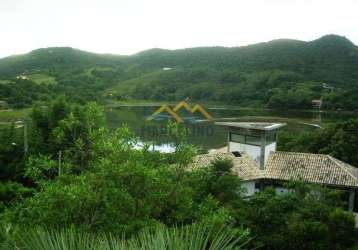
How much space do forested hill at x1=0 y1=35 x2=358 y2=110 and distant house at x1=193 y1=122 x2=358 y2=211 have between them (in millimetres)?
50636

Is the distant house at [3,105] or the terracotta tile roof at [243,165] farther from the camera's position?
the distant house at [3,105]

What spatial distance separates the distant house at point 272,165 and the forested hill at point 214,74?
166ft

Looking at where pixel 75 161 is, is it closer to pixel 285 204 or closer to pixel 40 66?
pixel 285 204

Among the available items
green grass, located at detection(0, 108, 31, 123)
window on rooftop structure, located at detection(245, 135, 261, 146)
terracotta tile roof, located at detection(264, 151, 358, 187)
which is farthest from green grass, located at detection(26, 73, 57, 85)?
terracotta tile roof, located at detection(264, 151, 358, 187)

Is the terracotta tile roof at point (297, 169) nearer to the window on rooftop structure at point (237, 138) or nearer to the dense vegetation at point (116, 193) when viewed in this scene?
the window on rooftop structure at point (237, 138)

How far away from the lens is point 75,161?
7516 millimetres

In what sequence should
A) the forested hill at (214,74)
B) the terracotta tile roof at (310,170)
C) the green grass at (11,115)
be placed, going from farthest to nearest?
the forested hill at (214,74) → the green grass at (11,115) → the terracotta tile roof at (310,170)

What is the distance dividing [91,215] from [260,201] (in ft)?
23.7

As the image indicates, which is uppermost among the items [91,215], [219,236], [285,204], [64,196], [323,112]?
[219,236]

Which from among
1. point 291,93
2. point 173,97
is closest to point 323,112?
point 291,93

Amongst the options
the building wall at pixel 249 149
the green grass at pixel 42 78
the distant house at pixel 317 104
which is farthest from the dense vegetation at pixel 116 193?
the green grass at pixel 42 78

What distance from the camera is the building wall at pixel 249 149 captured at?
1917cm

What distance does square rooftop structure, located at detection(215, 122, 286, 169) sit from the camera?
A: 18875 millimetres

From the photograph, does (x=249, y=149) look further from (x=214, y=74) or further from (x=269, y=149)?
(x=214, y=74)
